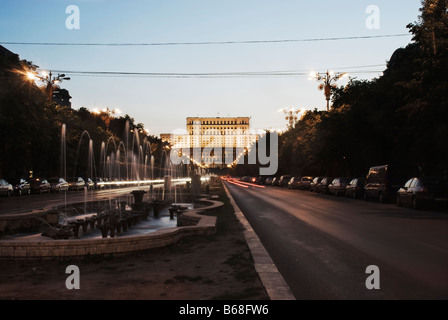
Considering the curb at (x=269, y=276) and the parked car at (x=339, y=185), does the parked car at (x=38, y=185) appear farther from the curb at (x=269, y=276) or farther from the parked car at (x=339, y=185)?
the curb at (x=269, y=276)

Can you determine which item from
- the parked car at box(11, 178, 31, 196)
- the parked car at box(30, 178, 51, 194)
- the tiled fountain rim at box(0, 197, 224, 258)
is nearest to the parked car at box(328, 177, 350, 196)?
the parked car at box(11, 178, 31, 196)

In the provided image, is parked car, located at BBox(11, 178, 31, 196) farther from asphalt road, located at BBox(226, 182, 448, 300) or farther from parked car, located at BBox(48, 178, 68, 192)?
asphalt road, located at BBox(226, 182, 448, 300)

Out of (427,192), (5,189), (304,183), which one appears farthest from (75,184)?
(427,192)

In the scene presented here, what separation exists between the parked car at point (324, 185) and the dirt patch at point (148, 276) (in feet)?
117

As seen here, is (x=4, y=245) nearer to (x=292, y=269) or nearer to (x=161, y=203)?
(x=292, y=269)

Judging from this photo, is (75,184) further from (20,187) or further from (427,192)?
(427,192)

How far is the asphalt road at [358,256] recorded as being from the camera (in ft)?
22.5

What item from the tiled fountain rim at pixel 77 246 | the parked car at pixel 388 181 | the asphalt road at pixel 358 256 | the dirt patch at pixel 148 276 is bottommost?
the asphalt road at pixel 358 256

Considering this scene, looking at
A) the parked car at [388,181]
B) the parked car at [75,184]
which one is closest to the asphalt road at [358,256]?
the parked car at [388,181]

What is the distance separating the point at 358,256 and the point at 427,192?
49.5ft

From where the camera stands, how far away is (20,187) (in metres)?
43.1

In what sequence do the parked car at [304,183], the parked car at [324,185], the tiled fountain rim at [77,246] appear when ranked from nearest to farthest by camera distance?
the tiled fountain rim at [77,246] → the parked car at [324,185] → the parked car at [304,183]

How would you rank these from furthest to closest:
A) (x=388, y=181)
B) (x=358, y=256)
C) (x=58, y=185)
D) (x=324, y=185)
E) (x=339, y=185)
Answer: (x=58, y=185) < (x=324, y=185) < (x=339, y=185) < (x=388, y=181) < (x=358, y=256)
